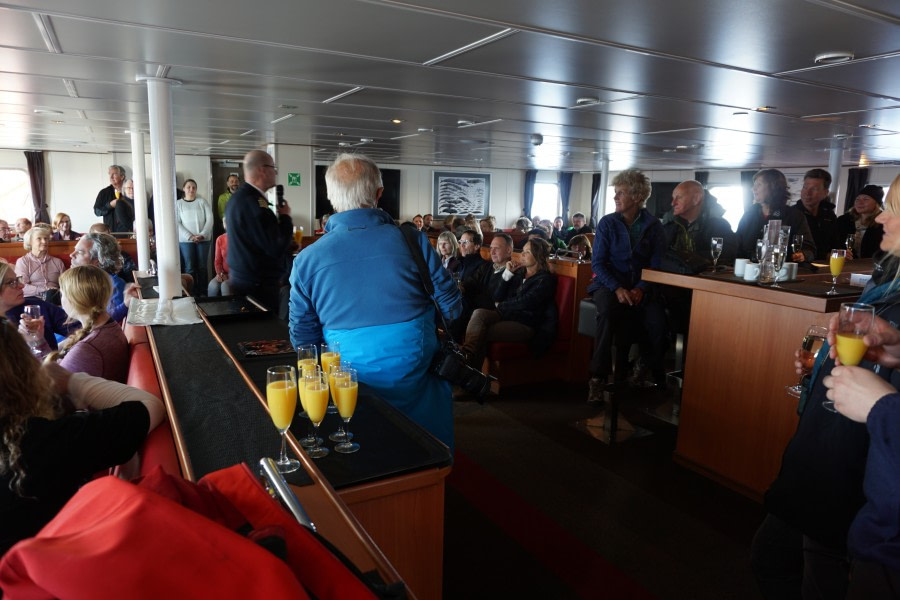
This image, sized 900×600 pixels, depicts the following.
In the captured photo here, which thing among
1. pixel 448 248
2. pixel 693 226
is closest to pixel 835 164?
pixel 693 226

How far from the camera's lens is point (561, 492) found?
10.3 ft

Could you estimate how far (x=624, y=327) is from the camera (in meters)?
3.91

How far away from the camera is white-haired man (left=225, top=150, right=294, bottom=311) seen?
374 centimetres

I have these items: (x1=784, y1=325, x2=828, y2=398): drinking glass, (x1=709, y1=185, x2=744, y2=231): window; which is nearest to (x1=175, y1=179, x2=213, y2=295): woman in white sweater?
(x1=784, y1=325, x2=828, y2=398): drinking glass

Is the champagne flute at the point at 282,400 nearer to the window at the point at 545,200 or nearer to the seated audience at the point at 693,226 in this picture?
the seated audience at the point at 693,226

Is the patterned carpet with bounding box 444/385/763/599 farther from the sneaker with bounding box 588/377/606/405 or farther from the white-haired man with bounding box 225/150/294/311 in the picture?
the white-haired man with bounding box 225/150/294/311

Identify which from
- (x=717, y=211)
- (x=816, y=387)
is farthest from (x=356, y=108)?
(x=816, y=387)

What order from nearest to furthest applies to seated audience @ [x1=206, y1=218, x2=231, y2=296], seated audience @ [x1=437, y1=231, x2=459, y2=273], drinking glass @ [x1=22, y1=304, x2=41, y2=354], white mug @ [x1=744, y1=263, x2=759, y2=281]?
drinking glass @ [x1=22, y1=304, x2=41, y2=354] < white mug @ [x1=744, y1=263, x2=759, y2=281] < seated audience @ [x1=437, y1=231, x2=459, y2=273] < seated audience @ [x1=206, y1=218, x2=231, y2=296]

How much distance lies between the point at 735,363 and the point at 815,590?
66.3 inches

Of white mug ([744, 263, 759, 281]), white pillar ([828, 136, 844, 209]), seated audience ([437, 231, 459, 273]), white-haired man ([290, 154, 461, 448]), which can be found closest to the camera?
white-haired man ([290, 154, 461, 448])

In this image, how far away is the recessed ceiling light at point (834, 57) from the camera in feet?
9.32

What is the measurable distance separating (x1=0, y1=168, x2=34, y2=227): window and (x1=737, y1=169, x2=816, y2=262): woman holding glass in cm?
1413

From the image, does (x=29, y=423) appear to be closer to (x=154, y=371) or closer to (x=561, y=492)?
(x=154, y=371)

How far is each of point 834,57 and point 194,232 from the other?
7996mm
